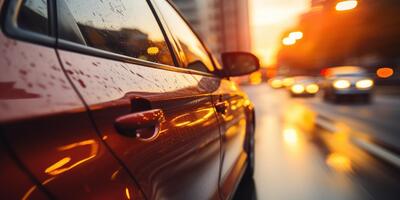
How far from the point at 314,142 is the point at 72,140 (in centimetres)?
630

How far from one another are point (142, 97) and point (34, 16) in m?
0.43

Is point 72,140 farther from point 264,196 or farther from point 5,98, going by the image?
point 264,196

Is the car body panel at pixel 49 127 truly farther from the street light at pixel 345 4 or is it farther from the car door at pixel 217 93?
the street light at pixel 345 4

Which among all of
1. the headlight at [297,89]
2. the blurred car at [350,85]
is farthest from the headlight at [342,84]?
the headlight at [297,89]

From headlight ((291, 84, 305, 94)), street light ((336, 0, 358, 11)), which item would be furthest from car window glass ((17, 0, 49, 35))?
headlight ((291, 84, 305, 94))

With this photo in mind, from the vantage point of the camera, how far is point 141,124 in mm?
1208

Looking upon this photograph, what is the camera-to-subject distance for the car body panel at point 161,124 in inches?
42.8

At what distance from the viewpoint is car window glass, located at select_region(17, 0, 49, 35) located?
1025mm

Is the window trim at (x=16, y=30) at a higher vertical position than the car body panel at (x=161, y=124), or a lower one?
higher

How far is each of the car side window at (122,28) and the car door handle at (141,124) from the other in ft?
1.10

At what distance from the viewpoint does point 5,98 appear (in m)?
0.82

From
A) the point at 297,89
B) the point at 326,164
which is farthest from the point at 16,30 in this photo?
the point at 297,89

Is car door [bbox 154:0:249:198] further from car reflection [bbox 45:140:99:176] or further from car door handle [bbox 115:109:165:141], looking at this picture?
car reflection [bbox 45:140:99:176]

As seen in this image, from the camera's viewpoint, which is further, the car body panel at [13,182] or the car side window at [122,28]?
the car side window at [122,28]
